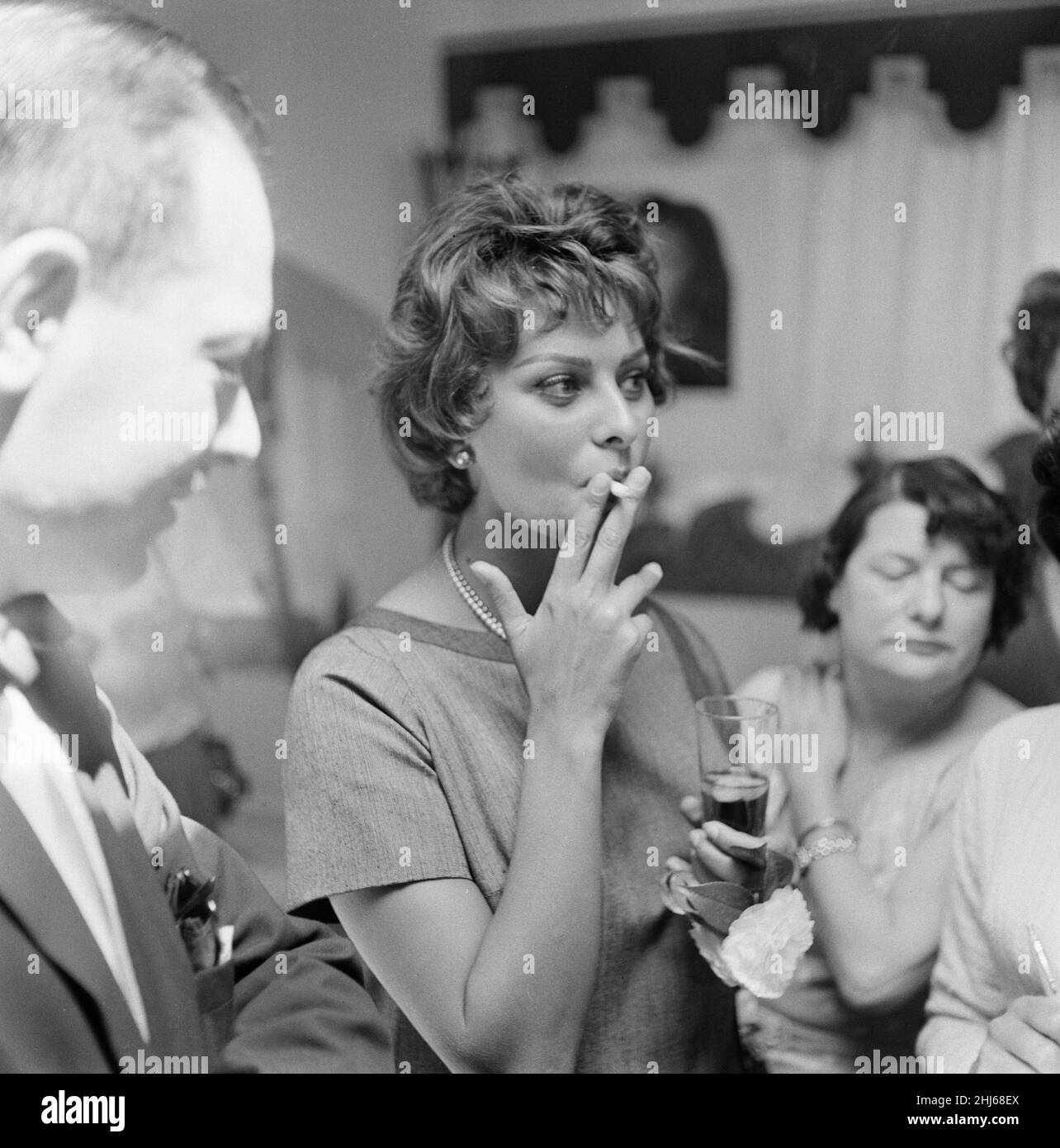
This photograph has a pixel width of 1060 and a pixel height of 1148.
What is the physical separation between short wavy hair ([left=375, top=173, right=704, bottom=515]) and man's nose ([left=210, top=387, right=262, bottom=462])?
19 centimetres

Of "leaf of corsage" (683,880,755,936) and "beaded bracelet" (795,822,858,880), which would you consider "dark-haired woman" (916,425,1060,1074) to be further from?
"leaf of corsage" (683,880,755,936)

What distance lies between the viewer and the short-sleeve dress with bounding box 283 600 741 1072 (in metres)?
1.21

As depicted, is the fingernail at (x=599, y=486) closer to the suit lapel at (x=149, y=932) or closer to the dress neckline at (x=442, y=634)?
the dress neckline at (x=442, y=634)

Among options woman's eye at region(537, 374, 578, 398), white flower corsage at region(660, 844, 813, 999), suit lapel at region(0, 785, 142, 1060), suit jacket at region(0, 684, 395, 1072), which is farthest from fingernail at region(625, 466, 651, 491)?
suit lapel at region(0, 785, 142, 1060)

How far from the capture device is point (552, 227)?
1.26 meters

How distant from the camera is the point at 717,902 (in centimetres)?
131

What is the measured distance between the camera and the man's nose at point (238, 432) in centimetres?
143

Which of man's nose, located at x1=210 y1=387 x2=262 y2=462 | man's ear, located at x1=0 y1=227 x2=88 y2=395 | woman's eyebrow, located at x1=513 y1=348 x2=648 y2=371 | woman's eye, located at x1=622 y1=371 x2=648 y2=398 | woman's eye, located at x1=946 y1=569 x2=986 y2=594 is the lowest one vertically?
woman's eye, located at x1=946 y1=569 x2=986 y2=594

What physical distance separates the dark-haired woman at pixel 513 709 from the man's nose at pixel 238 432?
19 centimetres

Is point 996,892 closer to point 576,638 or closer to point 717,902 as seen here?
point 717,902

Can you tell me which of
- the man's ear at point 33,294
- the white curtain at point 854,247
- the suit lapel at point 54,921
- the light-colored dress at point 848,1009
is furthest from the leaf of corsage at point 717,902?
the man's ear at point 33,294

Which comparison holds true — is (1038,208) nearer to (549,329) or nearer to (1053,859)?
(549,329)

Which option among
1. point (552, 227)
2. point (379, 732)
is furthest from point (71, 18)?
point (379, 732)
